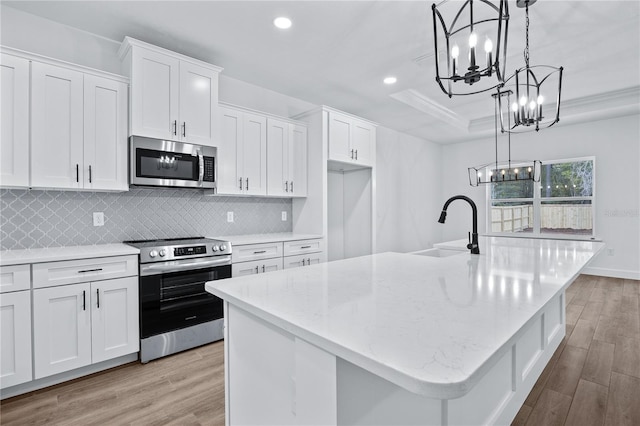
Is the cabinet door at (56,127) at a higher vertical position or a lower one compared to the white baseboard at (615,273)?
higher

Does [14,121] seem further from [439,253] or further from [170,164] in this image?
A: [439,253]

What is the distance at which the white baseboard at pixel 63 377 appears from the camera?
2117 millimetres

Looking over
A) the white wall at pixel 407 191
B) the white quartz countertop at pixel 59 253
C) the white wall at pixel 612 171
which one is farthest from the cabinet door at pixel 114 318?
the white wall at pixel 612 171

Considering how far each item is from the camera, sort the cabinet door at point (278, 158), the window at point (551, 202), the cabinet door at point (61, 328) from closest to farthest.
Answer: the cabinet door at point (61, 328), the cabinet door at point (278, 158), the window at point (551, 202)

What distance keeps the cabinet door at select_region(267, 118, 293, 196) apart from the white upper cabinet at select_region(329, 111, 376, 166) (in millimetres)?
537

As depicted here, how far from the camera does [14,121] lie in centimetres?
224

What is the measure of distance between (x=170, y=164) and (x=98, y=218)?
0.75 m

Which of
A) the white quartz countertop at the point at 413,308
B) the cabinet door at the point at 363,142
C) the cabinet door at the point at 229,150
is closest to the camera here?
the white quartz countertop at the point at 413,308

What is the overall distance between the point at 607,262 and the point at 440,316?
6.32 m

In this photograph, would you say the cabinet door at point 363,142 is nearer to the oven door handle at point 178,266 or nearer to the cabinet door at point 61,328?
the oven door handle at point 178,266

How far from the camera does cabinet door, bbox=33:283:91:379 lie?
2.15 m

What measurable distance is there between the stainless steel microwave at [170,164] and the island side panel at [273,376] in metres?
1.87

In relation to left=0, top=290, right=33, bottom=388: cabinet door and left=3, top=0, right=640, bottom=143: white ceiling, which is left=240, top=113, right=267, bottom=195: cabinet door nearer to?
left=3, top=0, right=640, bottom=143: white ceiling

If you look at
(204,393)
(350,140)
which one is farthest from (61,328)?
(350,140)
